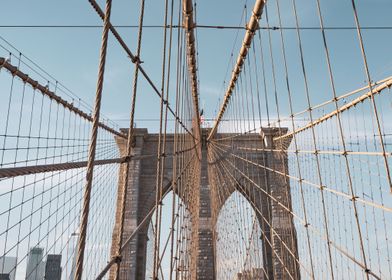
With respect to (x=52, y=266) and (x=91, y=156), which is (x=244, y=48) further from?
(x=52, y=266)

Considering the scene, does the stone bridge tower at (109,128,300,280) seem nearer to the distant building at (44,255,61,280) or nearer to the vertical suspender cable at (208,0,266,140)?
the vertical suspender cable at (208,0,266,140)

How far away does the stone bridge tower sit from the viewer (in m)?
10.5

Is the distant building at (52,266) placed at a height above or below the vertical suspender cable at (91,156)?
below

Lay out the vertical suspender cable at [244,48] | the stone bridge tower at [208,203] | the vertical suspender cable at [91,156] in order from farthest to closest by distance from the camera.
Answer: the stone bridge tower at [208,203] < the vertical suspender cable at [244,48] < the vertical suspender cable at [91,156]

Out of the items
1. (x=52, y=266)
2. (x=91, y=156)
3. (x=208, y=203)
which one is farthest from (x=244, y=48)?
(x=52, y=266)

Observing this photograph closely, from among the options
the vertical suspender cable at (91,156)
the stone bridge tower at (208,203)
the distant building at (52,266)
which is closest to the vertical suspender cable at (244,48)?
the stone bridge tower at (208,203)

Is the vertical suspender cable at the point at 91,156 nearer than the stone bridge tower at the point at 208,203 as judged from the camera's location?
Yes

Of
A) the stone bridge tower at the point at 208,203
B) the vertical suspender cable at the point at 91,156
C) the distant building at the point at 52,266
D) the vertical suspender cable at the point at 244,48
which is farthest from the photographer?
the distant building at the point at 52,266

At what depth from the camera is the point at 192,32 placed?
6344 millimetres

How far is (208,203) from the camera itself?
1137cm

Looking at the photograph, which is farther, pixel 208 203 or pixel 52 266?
pixel 52 266

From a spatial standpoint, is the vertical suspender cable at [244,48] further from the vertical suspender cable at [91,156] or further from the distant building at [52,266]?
the distant building at [52,266]

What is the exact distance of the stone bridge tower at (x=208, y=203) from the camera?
10547 mm

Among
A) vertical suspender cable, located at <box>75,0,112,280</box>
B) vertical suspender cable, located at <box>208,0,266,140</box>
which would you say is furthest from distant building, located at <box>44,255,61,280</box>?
vertical suspender cable, located at <box>75,0,112,280</box>
